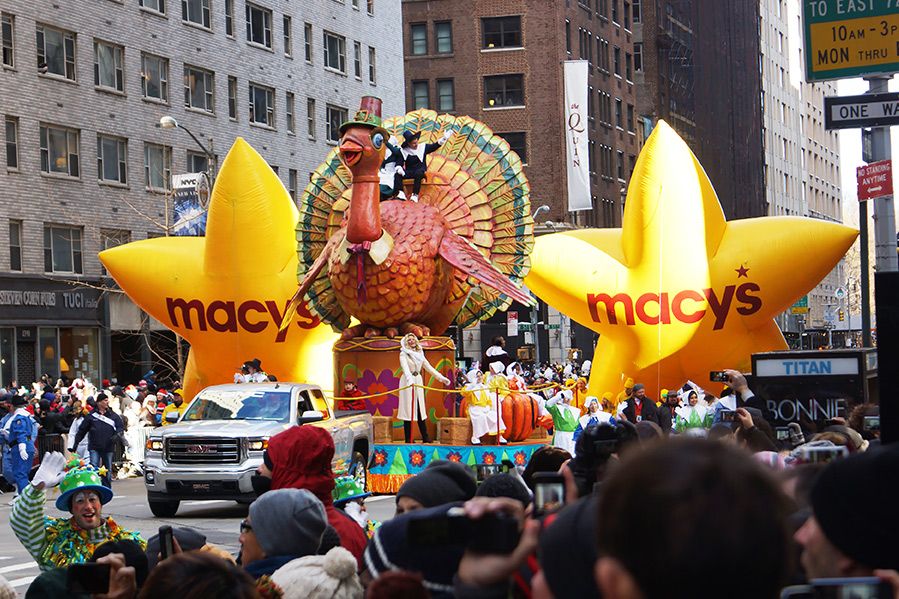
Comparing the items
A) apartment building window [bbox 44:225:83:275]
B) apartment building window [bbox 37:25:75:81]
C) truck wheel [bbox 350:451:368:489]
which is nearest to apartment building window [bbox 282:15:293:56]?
apartment building window [bbox 37:25:75:81]

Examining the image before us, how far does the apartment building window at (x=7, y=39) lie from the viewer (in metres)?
41.2

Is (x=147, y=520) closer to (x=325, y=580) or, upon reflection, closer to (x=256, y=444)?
(x=256, y=444)

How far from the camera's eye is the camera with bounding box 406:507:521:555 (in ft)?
10.8

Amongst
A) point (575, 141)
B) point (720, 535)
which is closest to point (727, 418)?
point (720, 535)

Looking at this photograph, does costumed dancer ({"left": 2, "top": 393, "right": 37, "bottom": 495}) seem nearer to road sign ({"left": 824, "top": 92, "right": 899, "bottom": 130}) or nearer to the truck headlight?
the truck headlight

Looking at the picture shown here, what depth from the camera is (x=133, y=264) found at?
92.6 feet

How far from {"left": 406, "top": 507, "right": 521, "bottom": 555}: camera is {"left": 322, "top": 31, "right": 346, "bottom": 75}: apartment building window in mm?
57048

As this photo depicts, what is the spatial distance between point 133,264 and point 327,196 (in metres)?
5.66

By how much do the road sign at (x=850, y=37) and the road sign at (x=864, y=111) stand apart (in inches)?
8.5

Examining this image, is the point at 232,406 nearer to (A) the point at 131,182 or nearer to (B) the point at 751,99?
(A) the point at 131,182

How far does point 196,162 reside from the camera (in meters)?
50.9

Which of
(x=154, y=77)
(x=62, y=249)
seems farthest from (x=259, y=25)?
(x=62, y=249)

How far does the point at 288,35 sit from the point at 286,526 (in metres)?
52.5

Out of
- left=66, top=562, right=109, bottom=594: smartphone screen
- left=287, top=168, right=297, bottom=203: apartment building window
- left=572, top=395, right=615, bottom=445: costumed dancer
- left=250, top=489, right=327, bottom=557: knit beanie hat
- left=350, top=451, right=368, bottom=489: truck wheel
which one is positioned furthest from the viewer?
left=287, top=168, right=297, bottom=203: apartment building window
